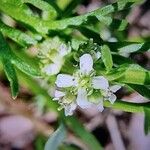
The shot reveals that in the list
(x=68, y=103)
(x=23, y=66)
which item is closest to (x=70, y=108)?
(x=68, y=103)

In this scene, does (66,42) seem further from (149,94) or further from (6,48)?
(149,94)

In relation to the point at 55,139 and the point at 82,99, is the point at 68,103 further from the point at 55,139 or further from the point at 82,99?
the point at 55,139

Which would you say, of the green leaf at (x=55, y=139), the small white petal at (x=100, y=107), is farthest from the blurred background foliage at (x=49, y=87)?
the small white petal at (x=100, y=107)

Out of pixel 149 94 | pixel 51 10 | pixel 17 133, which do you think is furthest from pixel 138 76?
pixel 17 133

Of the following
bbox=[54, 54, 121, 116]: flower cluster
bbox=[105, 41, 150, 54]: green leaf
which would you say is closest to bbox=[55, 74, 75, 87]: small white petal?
bbox=[54, 54, 121, 116]: flower cluster

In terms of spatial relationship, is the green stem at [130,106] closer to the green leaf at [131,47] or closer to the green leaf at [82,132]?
the green leaf at [131,47]

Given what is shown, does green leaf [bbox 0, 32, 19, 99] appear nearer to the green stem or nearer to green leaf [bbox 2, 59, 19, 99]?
green leaf [bbox 2, 59, 19, 99]
